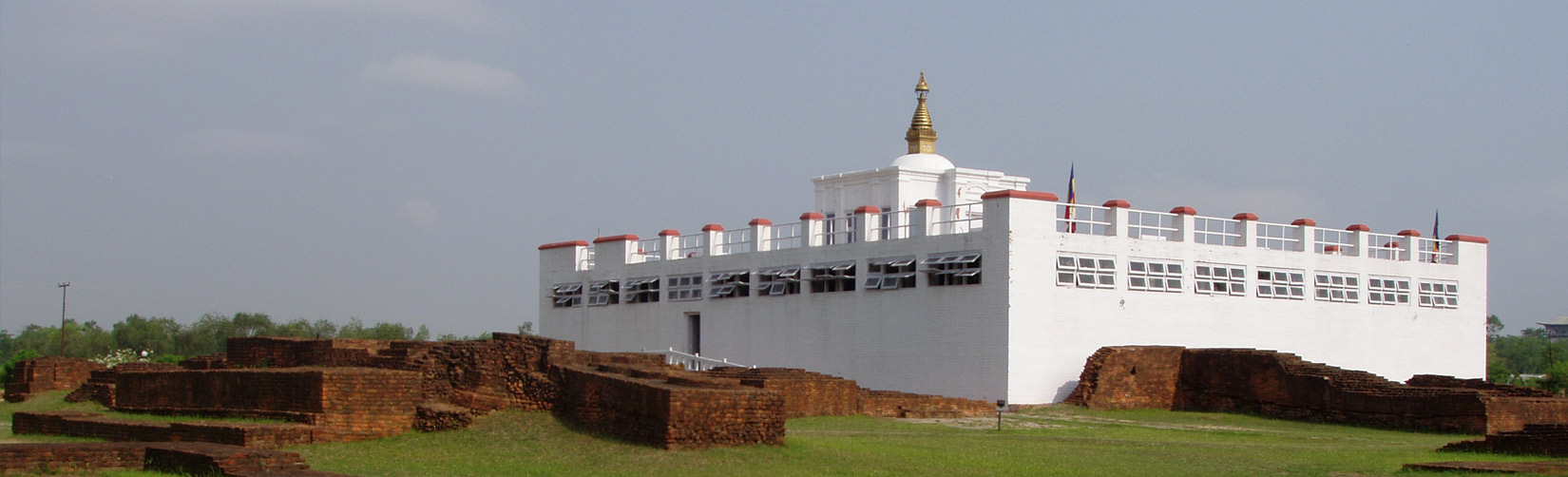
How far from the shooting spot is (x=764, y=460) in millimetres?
15883

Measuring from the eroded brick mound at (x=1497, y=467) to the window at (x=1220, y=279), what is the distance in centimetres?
1739

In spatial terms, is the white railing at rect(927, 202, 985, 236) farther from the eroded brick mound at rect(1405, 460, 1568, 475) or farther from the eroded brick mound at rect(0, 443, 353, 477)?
A: the eroded brick mound at rect(0, 443, 353, 477)

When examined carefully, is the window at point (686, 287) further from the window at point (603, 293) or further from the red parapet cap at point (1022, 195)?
the red parapet cap at point (1022, 195)

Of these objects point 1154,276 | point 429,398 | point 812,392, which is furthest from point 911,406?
point 429,398

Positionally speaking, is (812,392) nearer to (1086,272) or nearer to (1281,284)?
(1086,272)

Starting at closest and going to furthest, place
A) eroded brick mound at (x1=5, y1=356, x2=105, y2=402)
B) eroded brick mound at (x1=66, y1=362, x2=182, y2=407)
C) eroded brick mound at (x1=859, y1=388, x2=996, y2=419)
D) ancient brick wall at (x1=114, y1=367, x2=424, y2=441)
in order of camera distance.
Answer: ancient brick wall at (x1=114, y1=367, x2=424, y2=441) < eroded brick mound at (x1=859, y1=388, x2=996, y2=419) < eroded brick mound at (x1=66, y1=362, x2=182, y2=407) < eroded brick mound at (x1=5, y1=356, x2=105, y2=402)

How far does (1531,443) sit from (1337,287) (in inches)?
754

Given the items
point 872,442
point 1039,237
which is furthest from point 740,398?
point 1039,237

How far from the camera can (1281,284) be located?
35.5 meters

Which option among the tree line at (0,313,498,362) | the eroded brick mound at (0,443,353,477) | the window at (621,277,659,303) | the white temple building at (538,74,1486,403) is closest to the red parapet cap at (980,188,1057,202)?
the white temple building at (538,74,1486,403)

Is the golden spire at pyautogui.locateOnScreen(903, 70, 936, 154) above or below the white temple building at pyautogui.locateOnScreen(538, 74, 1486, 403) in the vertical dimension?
above

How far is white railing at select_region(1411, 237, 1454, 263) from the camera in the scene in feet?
130

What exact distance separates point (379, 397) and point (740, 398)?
192 inches

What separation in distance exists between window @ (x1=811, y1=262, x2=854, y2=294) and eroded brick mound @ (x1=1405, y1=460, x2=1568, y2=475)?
64.5ft
